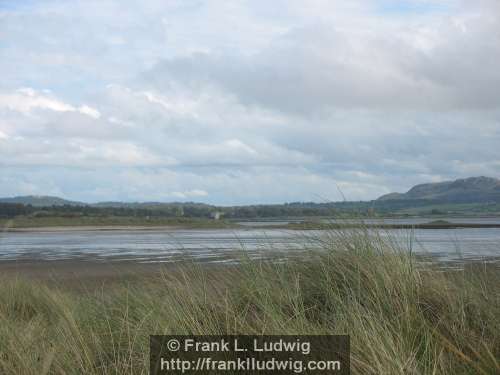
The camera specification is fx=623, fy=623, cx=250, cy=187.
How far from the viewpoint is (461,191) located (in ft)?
475

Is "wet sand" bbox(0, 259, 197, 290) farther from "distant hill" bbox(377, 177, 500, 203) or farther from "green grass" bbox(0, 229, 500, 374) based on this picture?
"distant hill" bbox(377, 177, 500, 203)

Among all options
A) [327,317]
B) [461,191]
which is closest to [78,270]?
[327,317]

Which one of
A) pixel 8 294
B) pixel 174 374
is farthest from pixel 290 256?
pixel 8 294

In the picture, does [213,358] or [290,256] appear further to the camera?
[290,256]

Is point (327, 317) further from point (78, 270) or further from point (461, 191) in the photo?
point (461, 191)

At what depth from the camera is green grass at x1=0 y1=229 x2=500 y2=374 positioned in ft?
15.0

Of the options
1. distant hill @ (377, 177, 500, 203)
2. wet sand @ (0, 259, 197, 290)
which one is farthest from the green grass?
distant hill @ (377, 177, 500, 203)

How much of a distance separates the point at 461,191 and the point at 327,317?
14747cm

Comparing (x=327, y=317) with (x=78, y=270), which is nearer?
(x=327, y=317)

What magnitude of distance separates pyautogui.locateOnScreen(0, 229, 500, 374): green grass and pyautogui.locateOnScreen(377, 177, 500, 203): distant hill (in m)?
116

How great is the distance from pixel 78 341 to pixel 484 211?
98.7 meters

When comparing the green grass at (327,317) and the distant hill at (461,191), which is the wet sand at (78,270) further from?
the distant hill at (461,191)

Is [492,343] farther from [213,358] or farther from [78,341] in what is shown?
[78,341]

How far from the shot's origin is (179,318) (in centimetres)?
527
